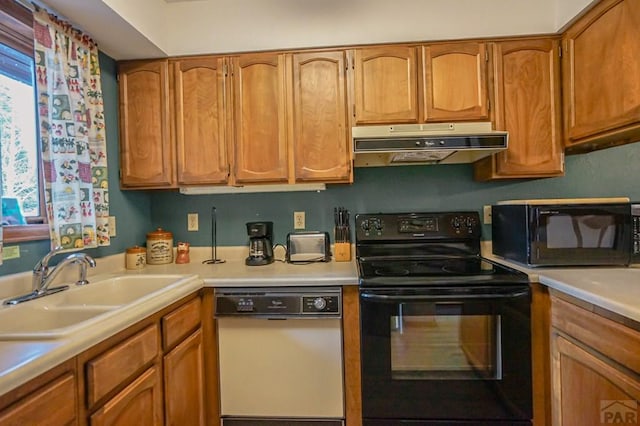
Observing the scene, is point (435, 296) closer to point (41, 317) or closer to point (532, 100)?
point (532, 100)

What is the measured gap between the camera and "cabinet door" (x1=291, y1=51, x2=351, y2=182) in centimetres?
198

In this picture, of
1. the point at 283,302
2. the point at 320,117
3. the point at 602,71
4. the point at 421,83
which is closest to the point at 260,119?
the point at 320,117

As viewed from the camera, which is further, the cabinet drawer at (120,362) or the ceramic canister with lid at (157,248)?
the ceramic canister with lid at (157,248)

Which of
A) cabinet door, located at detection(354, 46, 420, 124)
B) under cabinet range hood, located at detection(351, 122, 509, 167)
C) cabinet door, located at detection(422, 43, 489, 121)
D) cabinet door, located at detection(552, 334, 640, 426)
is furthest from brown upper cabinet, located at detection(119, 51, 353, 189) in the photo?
cabinet door, located at detection(552, 334, 640, 426)

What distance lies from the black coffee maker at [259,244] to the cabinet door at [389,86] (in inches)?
33.3

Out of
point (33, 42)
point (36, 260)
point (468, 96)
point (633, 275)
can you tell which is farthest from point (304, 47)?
point (633, 275)

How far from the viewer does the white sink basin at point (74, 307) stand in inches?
39.6

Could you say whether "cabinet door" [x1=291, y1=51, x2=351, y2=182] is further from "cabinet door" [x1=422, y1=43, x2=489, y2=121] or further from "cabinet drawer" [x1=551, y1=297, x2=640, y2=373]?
"cabinet drawer" [x1=551, y1=297, x2=640, y2=373]

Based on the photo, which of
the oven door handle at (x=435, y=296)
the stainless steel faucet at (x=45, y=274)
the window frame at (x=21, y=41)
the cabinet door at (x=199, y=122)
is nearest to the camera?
the stainless steel faucet at (x=45, y=274)

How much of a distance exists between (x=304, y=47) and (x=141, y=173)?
3.96 ft

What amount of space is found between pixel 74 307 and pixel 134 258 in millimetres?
792

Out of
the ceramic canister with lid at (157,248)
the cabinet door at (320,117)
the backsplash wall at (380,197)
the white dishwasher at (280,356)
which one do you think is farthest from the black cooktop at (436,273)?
the ceramic canister with lid at (157,248)

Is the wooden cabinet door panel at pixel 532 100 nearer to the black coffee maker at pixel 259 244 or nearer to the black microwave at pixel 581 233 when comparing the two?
the black microwave at pixel 581 233

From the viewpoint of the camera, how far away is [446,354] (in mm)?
1585
